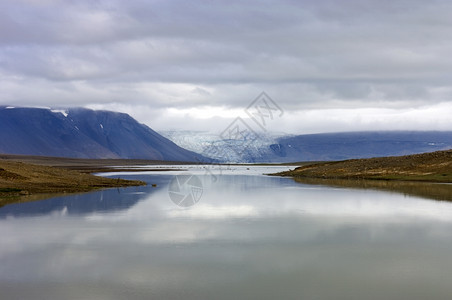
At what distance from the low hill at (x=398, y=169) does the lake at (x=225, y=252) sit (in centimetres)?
4266

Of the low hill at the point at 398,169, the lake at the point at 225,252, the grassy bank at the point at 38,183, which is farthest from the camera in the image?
the low hill at the point at 398,169

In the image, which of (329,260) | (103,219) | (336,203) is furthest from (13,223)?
(336,203)

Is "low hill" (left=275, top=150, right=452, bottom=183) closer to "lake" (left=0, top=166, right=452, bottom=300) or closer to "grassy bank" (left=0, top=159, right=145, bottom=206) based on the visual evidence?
"grassy bank" (left=0, top=159, right=145, bottom=206)

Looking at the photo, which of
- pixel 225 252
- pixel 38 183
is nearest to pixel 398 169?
pixel 38 183

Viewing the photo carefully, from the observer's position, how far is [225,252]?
23.4 metres

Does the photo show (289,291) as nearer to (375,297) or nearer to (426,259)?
(375,297)

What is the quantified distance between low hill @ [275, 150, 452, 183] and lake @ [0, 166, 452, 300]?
140 ft

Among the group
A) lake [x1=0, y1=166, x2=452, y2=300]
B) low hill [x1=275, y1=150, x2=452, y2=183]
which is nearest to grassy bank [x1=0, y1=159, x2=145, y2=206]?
lake [x1=0, y1=166, x2=452, y2=300]

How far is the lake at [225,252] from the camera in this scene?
1736cm

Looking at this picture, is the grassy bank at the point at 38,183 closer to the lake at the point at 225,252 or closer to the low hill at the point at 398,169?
the lake at the point at 225,252

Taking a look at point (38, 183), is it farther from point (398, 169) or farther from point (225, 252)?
point (398, 169)

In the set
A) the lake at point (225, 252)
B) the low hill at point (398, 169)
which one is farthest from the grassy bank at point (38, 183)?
the low hill at point (398, 169)

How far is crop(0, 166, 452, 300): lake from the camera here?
683 inches

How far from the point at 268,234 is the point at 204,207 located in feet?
49.2
